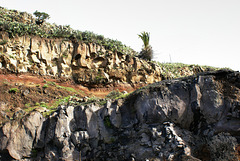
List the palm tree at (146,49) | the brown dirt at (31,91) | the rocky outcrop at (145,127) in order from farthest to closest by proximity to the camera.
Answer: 1. the palm tree at (146,49)
2. the brown dirt at (31,91)
3. the rocky outcrop at (145,127)

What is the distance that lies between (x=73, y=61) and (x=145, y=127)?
14.5 metres

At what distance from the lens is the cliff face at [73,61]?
20.3 m

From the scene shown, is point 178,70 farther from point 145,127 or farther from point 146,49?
point 145,127

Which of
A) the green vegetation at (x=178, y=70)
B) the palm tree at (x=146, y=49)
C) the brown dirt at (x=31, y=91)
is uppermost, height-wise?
the palm tree at (x=146, y=49)

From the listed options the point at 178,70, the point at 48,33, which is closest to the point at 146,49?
the point at 178,70

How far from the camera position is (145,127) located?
11094 millimetres

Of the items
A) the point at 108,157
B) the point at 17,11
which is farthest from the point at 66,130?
the point at 17,11

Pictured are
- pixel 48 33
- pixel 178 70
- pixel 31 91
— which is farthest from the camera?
pixel 178 70

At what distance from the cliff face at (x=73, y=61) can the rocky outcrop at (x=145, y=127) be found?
1049 centimetres

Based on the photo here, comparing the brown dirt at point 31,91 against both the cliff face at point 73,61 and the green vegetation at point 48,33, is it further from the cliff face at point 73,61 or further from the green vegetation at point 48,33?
the green vegetation at point 48,33

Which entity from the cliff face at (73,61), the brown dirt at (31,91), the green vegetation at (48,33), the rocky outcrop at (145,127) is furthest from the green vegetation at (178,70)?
the rocky outcrop at (145,127)

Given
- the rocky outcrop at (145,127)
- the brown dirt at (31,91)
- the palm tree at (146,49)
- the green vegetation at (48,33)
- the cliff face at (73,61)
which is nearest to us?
the rocky outcrop at (145,127)

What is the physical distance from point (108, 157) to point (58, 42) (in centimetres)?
1609

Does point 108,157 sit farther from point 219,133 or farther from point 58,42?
point 58,42
